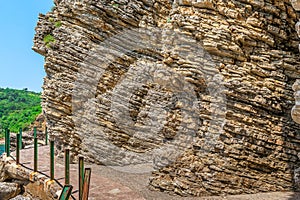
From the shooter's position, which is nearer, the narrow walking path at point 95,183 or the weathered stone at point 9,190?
the narrow walking path at point 95,183

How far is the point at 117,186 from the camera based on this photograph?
779 cm

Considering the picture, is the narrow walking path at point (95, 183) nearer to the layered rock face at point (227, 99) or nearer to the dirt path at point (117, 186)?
the dirt path at point (117, 186)

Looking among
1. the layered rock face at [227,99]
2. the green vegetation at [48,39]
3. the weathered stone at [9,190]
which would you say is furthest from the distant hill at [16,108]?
the layered rock face at [227,99]

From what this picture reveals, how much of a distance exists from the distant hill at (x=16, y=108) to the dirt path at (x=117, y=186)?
27800 millimetres

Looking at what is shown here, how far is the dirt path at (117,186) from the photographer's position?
21.2 ft

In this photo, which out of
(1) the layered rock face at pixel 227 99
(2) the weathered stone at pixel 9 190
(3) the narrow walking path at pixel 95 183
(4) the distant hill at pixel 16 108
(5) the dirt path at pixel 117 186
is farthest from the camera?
(4) the distant hill at pixel 16 108

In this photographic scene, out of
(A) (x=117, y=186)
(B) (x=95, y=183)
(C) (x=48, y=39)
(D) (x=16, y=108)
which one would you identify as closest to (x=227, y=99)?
(A) (x=117, y=186)

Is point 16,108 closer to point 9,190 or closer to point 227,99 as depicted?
point 9,190

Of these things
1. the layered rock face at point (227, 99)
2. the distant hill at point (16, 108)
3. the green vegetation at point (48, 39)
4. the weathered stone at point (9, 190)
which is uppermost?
the distant hill at point (16, 108)

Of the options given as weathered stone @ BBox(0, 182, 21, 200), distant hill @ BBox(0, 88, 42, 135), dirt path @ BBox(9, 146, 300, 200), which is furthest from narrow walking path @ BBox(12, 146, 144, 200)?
distant hill @ BBox(0, 88, 42, 135)

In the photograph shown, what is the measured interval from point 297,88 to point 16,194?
773 cm

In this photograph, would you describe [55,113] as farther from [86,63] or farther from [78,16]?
[78,16]

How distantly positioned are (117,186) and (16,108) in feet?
163

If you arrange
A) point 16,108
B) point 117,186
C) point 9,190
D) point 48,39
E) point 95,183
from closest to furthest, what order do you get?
1. point 117,186
2. point 95,183
3. point 9,190
4. point 48,39
5. point 16,108
